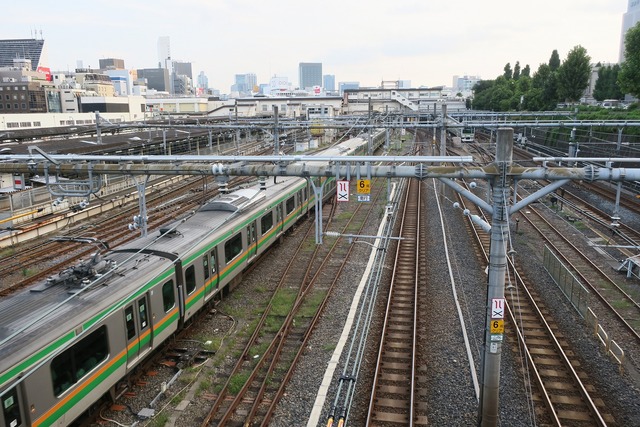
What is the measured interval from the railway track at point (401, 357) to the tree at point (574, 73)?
112ft

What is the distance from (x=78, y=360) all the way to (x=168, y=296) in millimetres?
2520

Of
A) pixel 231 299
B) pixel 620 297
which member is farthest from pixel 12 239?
pixel 620 297

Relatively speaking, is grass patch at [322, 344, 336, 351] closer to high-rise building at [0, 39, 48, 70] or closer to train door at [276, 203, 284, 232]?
train door at [276, 203, 284, 232]

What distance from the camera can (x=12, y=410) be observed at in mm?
6086

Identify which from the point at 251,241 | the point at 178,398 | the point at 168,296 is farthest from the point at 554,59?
the point at 178,398

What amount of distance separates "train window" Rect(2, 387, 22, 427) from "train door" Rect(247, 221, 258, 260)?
8.02m

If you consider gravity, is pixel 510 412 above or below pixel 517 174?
below

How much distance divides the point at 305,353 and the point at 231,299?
11.6ft

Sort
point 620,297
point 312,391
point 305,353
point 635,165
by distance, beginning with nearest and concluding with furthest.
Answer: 1. point 312,391
2. point 305,353
3. point 620,297
4. point 635,165

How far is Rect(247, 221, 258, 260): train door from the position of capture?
45.6ft

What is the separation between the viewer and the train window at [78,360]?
22.5 feet

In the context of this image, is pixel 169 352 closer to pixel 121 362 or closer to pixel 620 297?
pixel 121 362

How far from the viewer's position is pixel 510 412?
8359mm

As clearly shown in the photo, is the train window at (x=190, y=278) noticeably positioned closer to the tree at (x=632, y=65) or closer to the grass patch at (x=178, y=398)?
the grass patch at (x=178, y=398)
